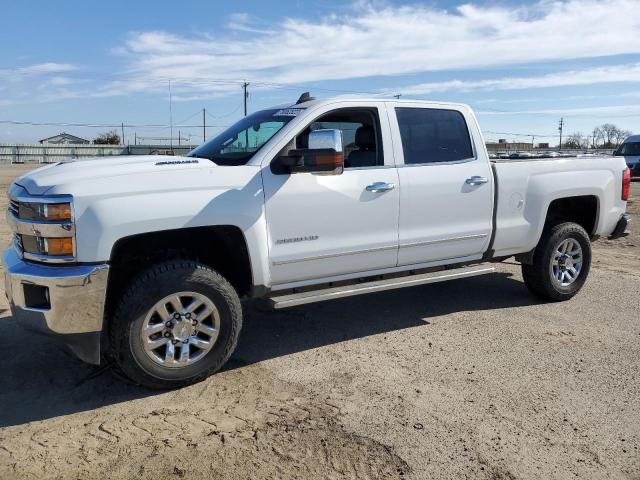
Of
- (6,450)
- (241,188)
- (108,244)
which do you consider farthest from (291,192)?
(6,450)

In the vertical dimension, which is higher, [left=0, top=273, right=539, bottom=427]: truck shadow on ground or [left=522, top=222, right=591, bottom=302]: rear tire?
[left=522, top=222, right=591, bottom=302]: rear tire

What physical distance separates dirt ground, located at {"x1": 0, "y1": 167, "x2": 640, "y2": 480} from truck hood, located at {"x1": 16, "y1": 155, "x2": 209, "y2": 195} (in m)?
1.45

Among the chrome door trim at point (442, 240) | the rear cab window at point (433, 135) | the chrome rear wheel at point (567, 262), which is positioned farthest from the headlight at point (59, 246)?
the chrome rear wheel at point (567, 262)

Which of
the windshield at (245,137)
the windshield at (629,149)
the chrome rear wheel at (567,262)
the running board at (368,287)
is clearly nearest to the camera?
the running board at (368,287)

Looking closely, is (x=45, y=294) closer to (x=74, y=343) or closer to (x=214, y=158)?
(x=74, y=343)

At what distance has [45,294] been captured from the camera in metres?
3.53

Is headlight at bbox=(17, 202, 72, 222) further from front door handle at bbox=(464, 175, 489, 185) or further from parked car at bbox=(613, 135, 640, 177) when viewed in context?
parked car at bbox=(613, 135, 640, 177)

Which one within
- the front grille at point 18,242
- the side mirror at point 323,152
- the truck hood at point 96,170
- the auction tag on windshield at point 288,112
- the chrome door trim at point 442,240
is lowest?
the chrome door trim at point 442,240

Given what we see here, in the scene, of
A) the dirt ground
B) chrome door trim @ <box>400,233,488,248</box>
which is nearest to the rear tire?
the dirt ground

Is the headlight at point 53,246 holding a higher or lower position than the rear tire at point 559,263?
higher

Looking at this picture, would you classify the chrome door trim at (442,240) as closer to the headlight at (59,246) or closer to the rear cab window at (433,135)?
the rear cab window at (433,135)

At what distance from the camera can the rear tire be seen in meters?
5.85

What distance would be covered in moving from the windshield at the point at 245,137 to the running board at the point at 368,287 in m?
1.11

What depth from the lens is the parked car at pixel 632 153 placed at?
25375mm
